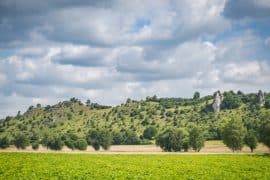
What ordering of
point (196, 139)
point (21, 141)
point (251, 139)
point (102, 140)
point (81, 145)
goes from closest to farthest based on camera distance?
point (251, 139)
point (196, 139)
point (81, 145)
point (102, 140)
point (21, 141)

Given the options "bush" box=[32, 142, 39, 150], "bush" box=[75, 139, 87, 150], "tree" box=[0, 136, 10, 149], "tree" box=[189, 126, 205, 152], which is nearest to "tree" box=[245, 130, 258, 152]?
"tree" box=[189, 126, 205, 152]

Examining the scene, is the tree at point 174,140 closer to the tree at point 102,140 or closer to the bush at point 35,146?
the tree at point 102,140

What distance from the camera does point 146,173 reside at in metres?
56.2

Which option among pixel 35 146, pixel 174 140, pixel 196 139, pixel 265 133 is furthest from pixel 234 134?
pixel 35 146

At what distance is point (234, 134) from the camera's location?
13200 centimetres

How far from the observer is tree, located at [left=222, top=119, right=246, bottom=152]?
13225 cm

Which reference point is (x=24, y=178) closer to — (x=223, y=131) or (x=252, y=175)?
(x=252, y=175)

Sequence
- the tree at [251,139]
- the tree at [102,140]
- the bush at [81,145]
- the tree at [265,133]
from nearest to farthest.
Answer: the tree at [265,133] < the tree at [251,139] < the tree at [102,140] < the bush at [81,145]

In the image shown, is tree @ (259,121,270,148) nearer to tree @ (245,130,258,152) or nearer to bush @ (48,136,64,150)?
tree @ (245,130,258,152)

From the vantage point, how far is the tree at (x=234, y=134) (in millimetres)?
132250

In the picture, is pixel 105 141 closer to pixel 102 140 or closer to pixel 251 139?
pixel 102 140

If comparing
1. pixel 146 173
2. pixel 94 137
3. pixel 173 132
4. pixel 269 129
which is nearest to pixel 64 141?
pixel 94 137

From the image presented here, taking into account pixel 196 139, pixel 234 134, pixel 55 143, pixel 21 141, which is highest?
pixel 21 141

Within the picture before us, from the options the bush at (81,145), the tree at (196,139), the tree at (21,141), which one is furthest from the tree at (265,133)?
the tree at (21,141)
